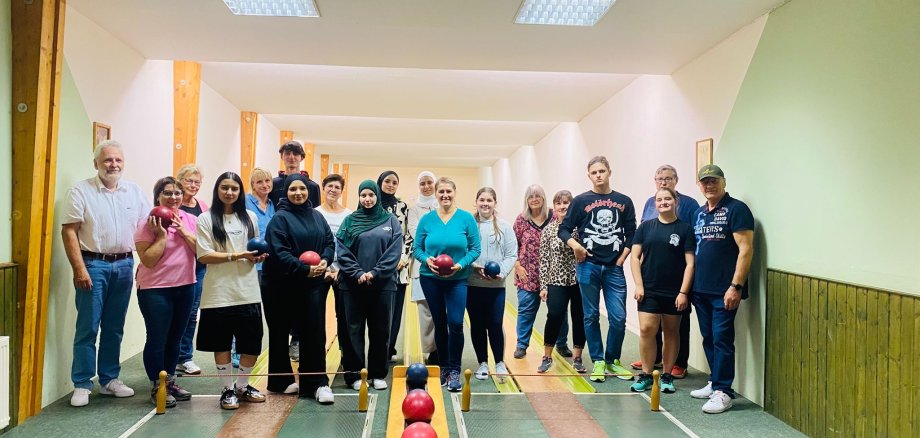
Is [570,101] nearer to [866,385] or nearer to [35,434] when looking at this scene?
[866,385]

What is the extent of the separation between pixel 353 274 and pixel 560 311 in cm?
173

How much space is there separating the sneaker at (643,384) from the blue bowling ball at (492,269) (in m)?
1.27

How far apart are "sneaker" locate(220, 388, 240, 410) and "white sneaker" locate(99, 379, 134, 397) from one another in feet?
2.30

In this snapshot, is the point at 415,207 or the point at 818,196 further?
the point at 415,207

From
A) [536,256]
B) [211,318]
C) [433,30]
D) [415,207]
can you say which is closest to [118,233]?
[211,318]

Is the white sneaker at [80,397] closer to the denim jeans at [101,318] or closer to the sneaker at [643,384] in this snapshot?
the denim jeans at [101,318]

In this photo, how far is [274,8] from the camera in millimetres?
4078

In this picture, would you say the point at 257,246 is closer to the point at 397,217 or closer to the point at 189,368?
the point at 397,217

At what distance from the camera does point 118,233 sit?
3.82m

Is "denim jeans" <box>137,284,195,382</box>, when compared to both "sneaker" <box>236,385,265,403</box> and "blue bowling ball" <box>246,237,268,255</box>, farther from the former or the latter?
"blue bowling ball" <box>246,237,268,255</box>

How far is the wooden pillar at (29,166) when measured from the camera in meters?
3.46

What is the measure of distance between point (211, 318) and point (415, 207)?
189cm

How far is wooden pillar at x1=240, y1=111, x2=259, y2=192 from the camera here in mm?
8945

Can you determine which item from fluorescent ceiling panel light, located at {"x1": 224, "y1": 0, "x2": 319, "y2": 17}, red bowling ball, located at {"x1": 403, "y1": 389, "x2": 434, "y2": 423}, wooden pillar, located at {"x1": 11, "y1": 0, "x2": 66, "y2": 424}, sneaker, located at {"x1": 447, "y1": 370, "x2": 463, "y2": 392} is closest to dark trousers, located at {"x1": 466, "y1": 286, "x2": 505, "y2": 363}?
sneaker, located at {"x1": 447, "y1": 370, "x2": 463, "y2": 392}
